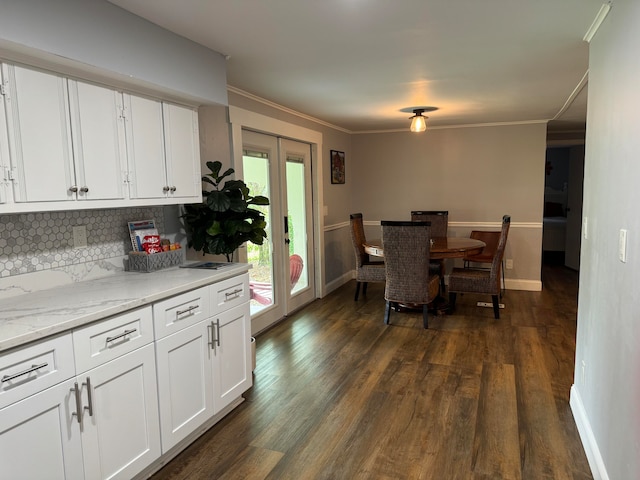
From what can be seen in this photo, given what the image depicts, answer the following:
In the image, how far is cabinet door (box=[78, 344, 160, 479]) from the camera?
5.89 ft

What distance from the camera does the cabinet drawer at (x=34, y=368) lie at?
1477mm

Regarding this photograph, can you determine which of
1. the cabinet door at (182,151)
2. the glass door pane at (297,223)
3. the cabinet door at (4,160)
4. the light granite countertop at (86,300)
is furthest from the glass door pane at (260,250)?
the cabinet door at (4,160)

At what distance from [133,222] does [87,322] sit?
1.02m

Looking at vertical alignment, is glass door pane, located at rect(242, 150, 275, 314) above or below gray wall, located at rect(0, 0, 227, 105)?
below

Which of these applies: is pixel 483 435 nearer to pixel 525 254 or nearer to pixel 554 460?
pixel 554 460

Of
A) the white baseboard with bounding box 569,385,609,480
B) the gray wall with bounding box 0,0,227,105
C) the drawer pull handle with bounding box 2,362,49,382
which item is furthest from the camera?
the white baseboard with bounding box 569,385,609,480

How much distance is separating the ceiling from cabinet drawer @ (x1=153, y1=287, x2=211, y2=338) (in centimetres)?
143

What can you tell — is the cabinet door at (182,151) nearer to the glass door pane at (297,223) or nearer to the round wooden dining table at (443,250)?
the glass door pane at (297,223)

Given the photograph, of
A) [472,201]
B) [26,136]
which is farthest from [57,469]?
[472,201]

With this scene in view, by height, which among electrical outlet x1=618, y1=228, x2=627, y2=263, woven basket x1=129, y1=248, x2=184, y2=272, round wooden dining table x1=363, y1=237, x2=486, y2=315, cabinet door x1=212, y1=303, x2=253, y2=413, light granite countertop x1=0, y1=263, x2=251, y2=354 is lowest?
cabinet door x1=212, y1=303, x2=253, y2=413

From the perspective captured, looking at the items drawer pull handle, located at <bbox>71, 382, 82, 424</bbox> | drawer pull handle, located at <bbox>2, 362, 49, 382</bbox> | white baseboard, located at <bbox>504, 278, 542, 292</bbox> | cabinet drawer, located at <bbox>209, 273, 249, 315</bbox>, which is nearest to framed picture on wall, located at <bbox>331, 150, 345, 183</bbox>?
white baseboard, located at <bbox>504, 278, 542, 292</bbox>

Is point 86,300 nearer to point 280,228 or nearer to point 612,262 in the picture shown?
point 612,262

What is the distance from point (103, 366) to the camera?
1.84 meters

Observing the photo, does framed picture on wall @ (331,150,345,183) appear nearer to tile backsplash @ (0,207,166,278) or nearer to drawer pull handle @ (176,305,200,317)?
tile backsplash @ (0,207,166,278)
